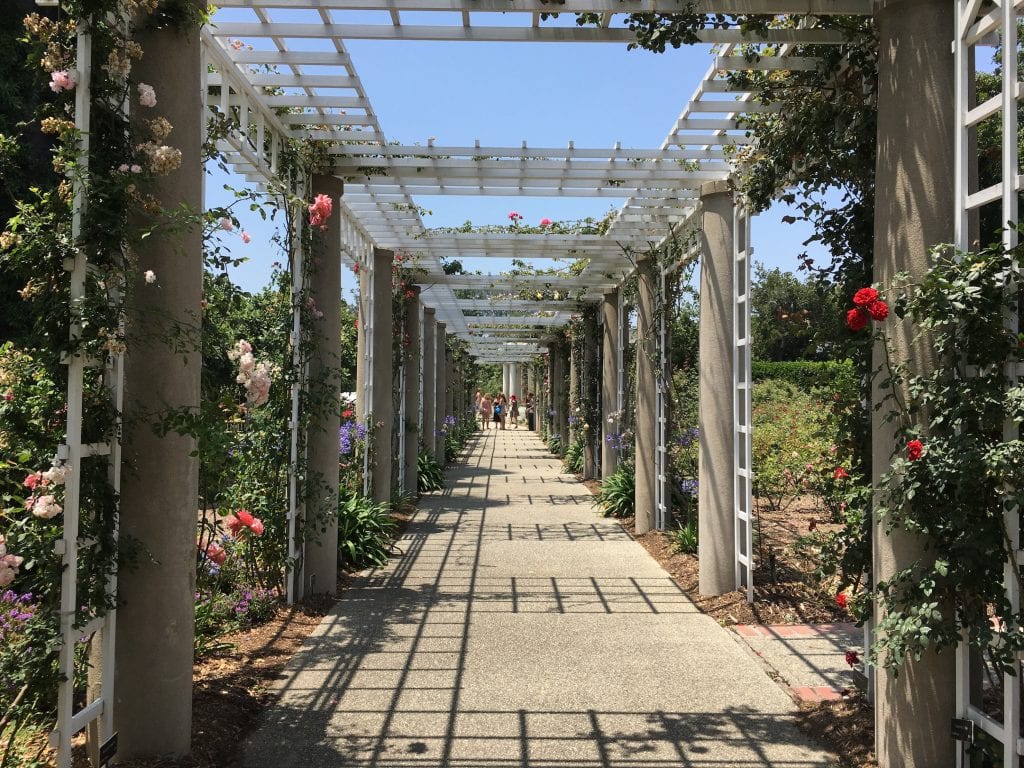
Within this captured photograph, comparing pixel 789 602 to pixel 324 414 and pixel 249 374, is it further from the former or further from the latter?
pixel 249 374

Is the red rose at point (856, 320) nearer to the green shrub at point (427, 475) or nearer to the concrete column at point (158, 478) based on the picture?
the concrete column at point (158, 478)

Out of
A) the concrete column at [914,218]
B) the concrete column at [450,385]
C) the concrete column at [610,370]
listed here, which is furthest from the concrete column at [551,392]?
the concrete column at [914,218]

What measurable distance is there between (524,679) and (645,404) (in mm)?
5640

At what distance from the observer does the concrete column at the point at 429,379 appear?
15.1m

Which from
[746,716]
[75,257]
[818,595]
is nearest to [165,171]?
[75,257]

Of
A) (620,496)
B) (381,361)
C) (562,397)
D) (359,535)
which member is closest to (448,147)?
(359,535)

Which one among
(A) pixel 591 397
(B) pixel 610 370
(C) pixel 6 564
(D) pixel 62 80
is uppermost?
(D) pixel 62 80

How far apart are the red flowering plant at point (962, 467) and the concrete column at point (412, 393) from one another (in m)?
9.64

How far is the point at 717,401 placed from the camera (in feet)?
21.4

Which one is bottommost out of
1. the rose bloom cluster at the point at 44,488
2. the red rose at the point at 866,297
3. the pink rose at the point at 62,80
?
the rose bloom cluster at the point at 44,488

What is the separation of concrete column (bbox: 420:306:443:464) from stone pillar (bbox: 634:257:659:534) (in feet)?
19.3

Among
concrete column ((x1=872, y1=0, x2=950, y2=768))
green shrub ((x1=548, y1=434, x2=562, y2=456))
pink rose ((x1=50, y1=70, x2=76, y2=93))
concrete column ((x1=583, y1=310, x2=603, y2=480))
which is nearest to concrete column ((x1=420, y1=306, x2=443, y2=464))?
concrete column ((x1=583, y1=310, x2=603, y2=480))

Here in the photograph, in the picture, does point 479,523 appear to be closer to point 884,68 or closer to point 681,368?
point 681,368

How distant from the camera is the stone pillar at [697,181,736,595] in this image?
21.2 feet
